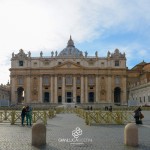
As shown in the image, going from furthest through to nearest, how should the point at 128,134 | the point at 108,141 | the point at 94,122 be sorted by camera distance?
the point at 94,122 < the point at 108,141 < the point at 128,134

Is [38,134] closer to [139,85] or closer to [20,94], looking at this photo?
[139,85]

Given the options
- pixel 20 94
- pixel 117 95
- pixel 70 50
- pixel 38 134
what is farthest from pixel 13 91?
pixel 38 134

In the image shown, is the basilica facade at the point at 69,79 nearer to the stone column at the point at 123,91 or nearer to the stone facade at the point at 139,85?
the stone column at the point at 123,91

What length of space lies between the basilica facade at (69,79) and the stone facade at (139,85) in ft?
12.3

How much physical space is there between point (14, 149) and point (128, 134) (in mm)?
4672

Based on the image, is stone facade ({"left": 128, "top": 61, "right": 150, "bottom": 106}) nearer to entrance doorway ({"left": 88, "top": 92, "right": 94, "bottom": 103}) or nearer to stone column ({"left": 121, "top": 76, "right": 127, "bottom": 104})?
stone column ({"left": 121, "top": 76, "right": 127, "bottom": 104})

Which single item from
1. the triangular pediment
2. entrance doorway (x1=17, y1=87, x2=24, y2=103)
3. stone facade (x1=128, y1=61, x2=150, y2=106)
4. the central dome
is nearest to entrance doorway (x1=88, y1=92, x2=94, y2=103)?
the triangular pediment

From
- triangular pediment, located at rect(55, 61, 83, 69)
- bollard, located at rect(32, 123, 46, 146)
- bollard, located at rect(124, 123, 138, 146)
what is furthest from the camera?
triangular pediment, located at rect(55, 61, 83, 69)

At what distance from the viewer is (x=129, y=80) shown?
107 m

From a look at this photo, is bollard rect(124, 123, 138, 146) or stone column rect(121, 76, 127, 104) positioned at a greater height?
stone column rect(121, 76, 127, 104)

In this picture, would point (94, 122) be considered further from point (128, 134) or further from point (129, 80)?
point (129, 80)

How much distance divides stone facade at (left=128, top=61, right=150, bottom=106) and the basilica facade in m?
3.76

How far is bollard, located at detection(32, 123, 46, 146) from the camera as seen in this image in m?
13.6

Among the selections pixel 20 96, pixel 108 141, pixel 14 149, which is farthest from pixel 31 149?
pixel 20 96
